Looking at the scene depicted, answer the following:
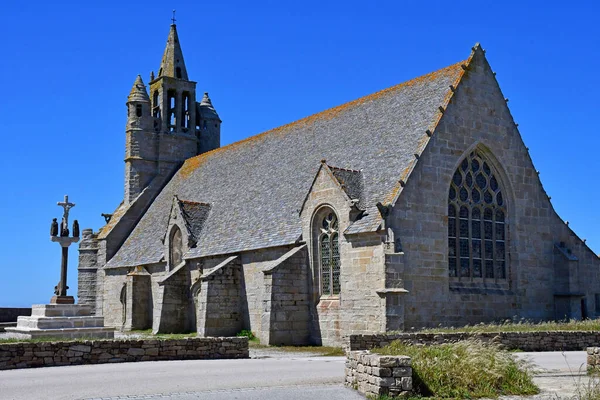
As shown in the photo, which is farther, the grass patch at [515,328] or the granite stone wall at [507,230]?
the granite stone wall at [507,230]

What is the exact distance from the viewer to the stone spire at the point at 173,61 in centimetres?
4725

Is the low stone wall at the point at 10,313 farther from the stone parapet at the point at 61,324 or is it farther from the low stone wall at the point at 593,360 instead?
the low stone wall at the point at 593,360

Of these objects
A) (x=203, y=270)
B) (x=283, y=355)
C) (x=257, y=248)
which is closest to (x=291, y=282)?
(x=257, y=248)

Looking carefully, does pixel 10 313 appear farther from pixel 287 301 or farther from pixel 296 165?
pixel 287 301

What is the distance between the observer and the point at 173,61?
47344 mm

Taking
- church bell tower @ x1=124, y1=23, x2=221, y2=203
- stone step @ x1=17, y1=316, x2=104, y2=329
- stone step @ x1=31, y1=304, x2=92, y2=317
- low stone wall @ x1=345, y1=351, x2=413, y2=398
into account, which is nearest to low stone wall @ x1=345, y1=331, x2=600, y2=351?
low stone wall @ x1=345, y1=351, x2=413, y2=398

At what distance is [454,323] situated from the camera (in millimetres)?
24703

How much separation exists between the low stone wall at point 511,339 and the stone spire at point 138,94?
28.8m

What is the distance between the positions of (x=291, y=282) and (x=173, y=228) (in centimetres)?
992

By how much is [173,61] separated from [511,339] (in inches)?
1288

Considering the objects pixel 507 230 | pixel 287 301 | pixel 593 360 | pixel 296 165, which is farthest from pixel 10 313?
pixel 593 360

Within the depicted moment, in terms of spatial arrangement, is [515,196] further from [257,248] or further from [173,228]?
[173,228]

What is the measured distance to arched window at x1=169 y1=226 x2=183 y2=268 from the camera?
34375 millimetres

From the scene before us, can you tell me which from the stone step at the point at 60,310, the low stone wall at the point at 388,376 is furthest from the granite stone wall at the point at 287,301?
the low stone wall at the point at 388,376
